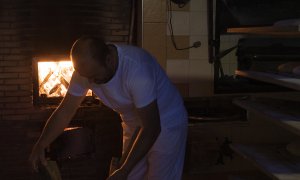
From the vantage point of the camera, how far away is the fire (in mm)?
3975

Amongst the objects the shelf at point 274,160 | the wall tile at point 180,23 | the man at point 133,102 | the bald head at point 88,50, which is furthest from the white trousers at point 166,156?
the wall tile at point 180,23

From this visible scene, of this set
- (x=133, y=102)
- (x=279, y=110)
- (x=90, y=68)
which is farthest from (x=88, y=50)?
(x=279, y=110)

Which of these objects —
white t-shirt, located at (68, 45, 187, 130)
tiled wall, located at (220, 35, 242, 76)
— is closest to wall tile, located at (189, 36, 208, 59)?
tiled wall, located at (220, 35, 242, 76)

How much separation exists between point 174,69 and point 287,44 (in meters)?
1.06

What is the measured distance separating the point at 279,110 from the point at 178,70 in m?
1.76

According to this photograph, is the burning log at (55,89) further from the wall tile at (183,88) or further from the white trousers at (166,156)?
the white trousers at (166,156)

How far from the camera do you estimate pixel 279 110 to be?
2283 mm

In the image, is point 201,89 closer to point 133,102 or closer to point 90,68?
point 133,102

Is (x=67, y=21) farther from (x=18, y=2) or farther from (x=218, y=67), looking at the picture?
(x=218, y=67)

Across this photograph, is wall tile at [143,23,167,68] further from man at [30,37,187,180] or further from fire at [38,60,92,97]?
man at [30,37,187,180]

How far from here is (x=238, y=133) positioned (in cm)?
410

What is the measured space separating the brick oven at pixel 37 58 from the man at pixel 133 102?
57.2 inches

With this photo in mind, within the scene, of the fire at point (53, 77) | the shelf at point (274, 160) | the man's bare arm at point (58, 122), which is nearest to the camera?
the shelf at point (274, 160)

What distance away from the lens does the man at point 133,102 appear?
213 cm
